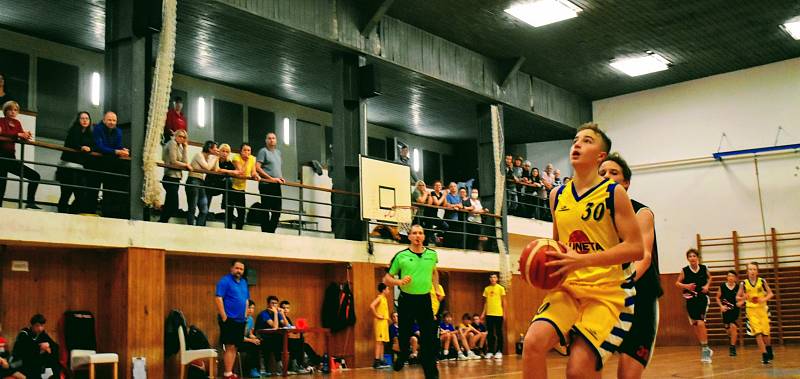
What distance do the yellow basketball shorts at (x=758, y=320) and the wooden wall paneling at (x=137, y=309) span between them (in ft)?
30.4

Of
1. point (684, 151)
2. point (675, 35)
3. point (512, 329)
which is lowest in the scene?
point (512, 329)

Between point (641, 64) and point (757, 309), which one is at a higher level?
point (641, 64)

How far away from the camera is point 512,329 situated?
19859mm

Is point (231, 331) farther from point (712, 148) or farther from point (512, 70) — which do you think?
point (712, 148)

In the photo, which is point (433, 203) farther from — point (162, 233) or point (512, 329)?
point (162, 233)

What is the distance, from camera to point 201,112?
59.3ft

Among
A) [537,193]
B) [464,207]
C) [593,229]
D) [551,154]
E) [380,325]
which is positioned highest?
[551,154]

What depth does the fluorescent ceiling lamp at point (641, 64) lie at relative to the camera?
68.0ft

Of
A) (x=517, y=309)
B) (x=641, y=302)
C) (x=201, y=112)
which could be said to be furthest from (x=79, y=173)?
(x=517, y=309)

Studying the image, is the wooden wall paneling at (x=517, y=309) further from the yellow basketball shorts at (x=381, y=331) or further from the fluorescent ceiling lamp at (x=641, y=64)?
the fluorescent ceiling lamp at (x=641, y=64)

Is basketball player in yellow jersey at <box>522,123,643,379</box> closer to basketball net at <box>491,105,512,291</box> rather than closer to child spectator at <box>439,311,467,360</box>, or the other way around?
child spectator at <box>439,311,467,360</box>

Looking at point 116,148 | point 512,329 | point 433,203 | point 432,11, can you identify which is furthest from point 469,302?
point 116,148

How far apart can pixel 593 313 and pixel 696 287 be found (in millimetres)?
8862

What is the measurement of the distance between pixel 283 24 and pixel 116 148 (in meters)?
4.31
